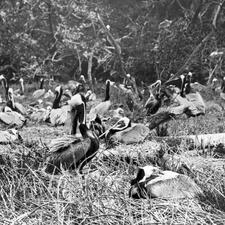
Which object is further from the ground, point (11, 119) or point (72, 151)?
point (72, 151)

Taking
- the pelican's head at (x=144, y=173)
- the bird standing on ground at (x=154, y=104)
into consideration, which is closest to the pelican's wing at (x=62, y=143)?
the pelican's head at (x=144, y=173)

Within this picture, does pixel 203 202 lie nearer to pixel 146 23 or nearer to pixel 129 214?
pixel 129 214

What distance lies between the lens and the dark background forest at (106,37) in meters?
19.3

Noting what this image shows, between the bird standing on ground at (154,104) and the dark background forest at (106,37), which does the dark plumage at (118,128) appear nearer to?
the bird standing on ground at (154,104)

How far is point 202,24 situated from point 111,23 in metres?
5.15

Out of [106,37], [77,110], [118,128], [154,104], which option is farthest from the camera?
[106,37]

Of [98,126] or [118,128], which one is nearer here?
[118,128]

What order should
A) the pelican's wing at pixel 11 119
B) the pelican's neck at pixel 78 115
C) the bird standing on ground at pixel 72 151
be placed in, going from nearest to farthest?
the bird standing on ground at pixel 72 151 < the pelican's neck at pixel 78 115 < the pelican's wing at pixel 11 119

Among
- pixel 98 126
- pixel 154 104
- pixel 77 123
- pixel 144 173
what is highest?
pixel 144 173

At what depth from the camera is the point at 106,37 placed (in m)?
19.9

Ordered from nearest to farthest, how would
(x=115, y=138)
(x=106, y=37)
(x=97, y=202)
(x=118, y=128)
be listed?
(x=97, y=202), (x=115, y=138), (x=118, y=128), (x=106, y=37)

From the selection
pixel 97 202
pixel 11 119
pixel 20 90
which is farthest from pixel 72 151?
pixel 20 90

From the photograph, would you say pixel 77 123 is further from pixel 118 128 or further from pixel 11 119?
pixel 11 119

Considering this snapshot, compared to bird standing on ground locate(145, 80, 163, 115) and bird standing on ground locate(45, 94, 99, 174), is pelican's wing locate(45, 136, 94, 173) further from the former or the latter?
bird standing on ground locate(145, 80, 163, 115)
